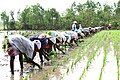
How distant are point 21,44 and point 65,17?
50.6 m

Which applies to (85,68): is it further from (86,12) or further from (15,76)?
(86,12)

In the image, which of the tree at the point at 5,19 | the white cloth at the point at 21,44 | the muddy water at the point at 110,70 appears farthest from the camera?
the tree at the point at 5,19

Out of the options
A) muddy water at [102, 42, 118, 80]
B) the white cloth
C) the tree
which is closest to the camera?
muddy water at [102, 42, 118, 80]

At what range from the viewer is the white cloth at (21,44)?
386 inches

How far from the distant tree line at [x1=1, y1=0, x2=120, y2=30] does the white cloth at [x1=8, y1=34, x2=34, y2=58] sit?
148 feet

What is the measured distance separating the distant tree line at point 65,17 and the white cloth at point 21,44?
148 ft

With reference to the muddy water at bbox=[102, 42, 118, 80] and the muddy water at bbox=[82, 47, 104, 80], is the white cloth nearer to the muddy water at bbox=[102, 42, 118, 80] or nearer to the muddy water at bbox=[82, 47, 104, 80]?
the muddy water at bbox=[82, 47, 104, 80]

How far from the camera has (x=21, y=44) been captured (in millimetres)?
9906

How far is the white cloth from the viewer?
980cm

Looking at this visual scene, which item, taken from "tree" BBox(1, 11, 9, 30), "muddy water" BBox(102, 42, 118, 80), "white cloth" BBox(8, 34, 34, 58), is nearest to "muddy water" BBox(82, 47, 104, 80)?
"muddy water" BBox(102, 42, 118, 80)

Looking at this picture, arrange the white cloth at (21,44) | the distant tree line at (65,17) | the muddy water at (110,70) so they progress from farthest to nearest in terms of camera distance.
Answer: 1. the distant tree line at (65,17)
2. the white cloth at (21,44)
3. the muddy water at (110,70)

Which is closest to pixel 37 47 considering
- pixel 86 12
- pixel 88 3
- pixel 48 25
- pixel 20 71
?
pixel 20 71

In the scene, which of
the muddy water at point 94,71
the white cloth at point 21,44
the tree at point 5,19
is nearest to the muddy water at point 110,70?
the muddy water at point 94,71

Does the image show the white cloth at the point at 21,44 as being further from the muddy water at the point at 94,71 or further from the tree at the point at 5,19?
the tree at the point at 5,19
